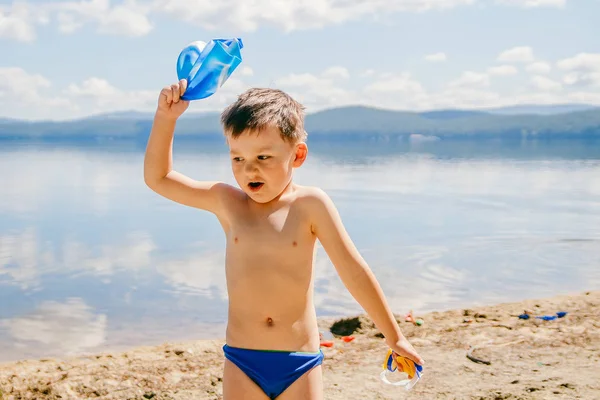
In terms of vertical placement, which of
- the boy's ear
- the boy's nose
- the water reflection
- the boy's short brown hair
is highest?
the boy's short brown hair

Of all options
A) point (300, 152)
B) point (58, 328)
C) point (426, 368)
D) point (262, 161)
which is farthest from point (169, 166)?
point (58, 328)

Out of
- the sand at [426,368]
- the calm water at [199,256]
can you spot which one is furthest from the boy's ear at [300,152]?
the calm water at [199,256]

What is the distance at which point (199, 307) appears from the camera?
732cm

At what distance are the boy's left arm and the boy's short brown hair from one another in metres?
0.31

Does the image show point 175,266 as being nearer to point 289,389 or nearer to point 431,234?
point 431,234

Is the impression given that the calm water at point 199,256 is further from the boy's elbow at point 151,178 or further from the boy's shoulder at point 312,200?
the boy's shoulder at point 312,200

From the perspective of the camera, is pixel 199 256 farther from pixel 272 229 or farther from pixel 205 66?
pixel 205 66

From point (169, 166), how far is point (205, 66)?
1.39ft

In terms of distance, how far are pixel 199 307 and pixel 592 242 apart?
717 cm

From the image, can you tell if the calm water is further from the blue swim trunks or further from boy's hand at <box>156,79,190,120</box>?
boy's hand at <box>156,79,190,120</box>

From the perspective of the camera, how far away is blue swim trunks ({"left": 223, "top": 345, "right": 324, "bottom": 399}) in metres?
2.64

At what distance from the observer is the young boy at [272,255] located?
265cm

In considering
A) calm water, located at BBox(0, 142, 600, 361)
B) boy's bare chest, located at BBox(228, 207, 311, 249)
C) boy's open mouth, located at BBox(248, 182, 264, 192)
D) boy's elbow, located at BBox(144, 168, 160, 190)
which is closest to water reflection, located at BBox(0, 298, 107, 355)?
calm water, located at BBox(0, 142, 600, 361)

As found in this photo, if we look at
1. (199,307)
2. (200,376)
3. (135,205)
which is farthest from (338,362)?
(135,205)
